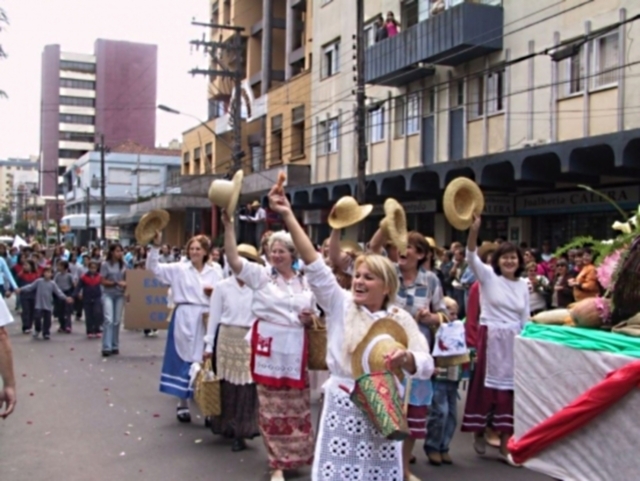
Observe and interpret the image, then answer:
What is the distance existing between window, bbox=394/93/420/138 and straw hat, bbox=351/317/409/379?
880 inches

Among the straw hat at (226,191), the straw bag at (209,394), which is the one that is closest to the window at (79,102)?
the straw bag at (209,394)

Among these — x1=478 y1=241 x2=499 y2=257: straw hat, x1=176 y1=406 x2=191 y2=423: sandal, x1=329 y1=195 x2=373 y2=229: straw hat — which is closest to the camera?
x1=329 y1=195 x2=373 y2=229: straw hat

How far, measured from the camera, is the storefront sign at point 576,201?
57.8 ft

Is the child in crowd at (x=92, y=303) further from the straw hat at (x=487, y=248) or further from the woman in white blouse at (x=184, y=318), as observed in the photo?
the straw hat at (x=487, y=248)

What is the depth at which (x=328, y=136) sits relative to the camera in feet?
105

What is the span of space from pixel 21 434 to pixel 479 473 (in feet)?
14.4

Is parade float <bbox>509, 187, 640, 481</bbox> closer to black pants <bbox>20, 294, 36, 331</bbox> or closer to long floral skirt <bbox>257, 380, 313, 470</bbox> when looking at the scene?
long floral skirt <bbox>257, 380, 313, 470</bbox>

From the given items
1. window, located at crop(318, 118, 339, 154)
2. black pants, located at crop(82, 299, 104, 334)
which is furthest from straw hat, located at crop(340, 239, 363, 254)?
window, located at crop(318, 118, 339, 154)

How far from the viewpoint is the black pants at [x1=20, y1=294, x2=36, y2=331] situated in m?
16.7

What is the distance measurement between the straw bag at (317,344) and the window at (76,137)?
4567 inches

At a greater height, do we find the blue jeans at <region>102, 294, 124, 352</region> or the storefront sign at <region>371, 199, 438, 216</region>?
the storefront sign at <region>371, 199, 438, 216</region>

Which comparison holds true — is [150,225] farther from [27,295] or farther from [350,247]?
[27,295]

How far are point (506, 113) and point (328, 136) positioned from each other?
12036 mm

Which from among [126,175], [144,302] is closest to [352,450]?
[144,302]
